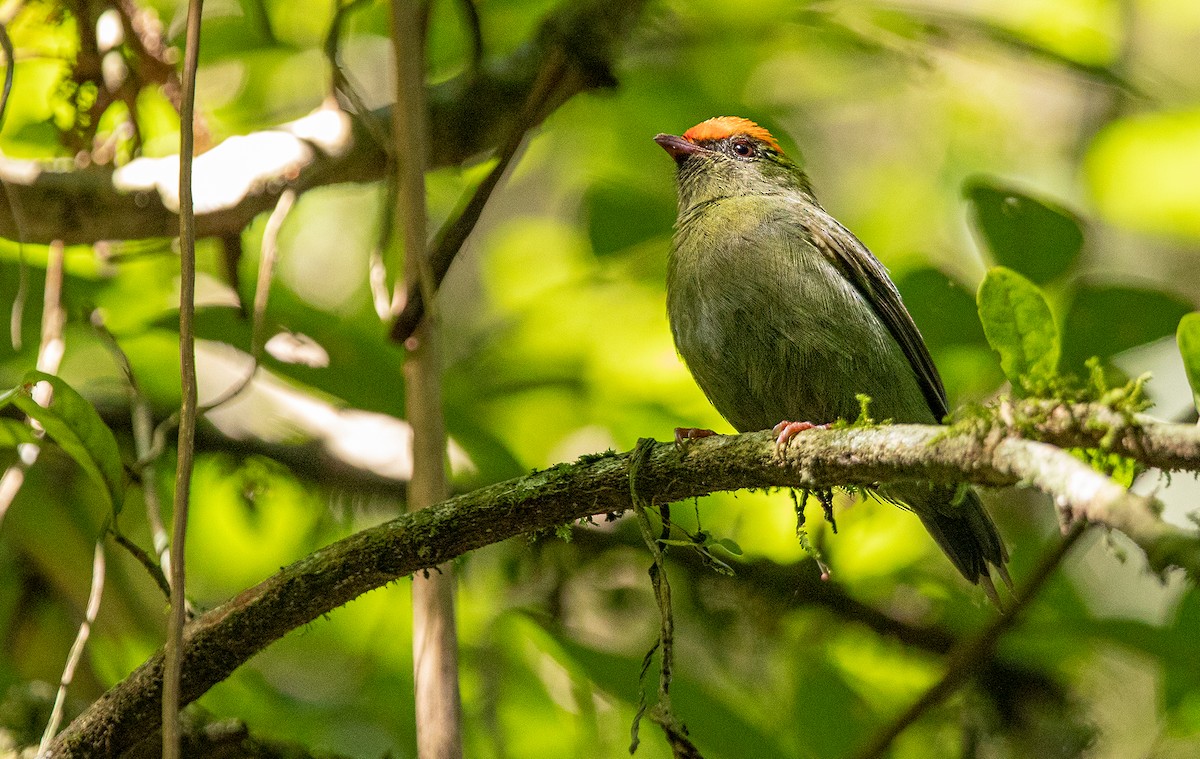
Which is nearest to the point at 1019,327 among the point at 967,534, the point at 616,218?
the point at 967,534

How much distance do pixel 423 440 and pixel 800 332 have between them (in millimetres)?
1103

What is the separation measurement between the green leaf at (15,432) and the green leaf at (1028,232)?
2.30 metres

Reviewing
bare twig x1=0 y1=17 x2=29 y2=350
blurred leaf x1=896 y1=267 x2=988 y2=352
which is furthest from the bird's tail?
bare twig x1=0 y1=17 x2=29 y2=350

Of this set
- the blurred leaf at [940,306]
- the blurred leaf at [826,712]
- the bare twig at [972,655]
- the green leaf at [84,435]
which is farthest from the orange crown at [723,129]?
the green leaf at [84,435]

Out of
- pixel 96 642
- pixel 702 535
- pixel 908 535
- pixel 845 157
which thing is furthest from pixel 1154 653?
pixel 845 157

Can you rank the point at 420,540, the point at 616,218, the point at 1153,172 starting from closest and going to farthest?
the point at 420,540 < the point at 616,218 < the point at 1153,172

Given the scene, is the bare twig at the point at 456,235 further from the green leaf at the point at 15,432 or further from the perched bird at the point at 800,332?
the green leaf at the point at 15,432

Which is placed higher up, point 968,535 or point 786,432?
point 786,432

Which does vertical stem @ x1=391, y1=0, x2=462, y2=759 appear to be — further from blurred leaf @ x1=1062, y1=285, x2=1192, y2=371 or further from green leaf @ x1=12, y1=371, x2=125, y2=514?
blurred leaf @ x1=1062, y1=285, x2=1192, y2=371

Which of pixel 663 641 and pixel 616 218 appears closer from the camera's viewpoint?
pixel 663 641

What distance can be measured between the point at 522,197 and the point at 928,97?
9.29 feet

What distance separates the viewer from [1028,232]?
2.79 meters

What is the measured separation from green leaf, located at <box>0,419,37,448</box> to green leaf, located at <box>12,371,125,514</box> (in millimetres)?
107

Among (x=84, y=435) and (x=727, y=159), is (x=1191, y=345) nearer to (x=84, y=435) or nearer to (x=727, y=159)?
(x=84, y=435)
